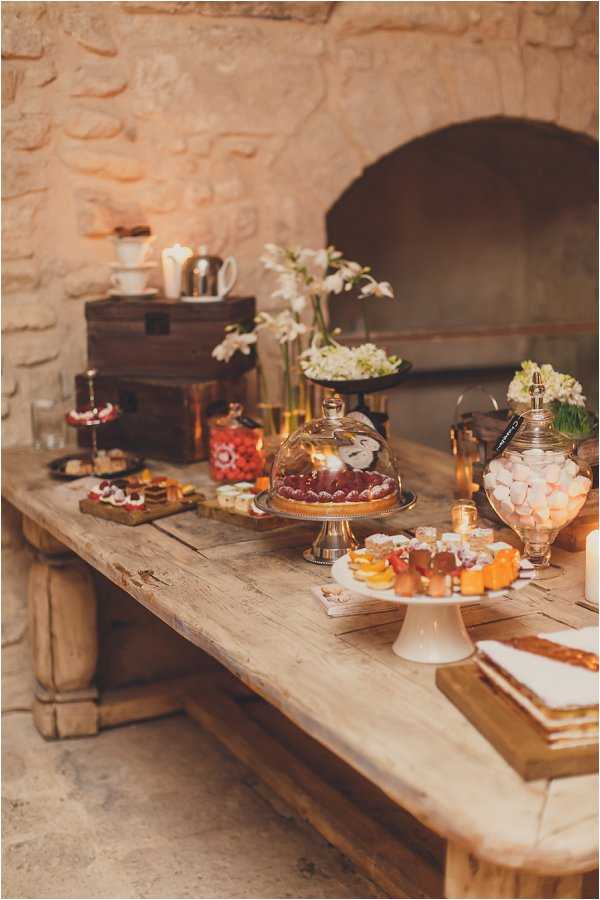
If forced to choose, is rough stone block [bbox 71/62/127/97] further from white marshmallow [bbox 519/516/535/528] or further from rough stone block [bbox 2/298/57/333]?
white marshmallow [bbox 519/516/535/528]

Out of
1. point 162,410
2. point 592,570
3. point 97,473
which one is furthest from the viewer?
point 162,410

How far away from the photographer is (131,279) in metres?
3.19

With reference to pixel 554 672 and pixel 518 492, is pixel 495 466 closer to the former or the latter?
pixel 518 492

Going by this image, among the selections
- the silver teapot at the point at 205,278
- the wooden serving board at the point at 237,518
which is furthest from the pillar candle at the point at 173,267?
the wooden serving board at the point at 237,518

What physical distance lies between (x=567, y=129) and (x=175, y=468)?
1.97 meters

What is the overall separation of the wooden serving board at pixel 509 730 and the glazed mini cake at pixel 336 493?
0.52 m

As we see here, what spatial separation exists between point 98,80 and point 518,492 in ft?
6.32

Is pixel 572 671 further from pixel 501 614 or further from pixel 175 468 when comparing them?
pixel 175 468

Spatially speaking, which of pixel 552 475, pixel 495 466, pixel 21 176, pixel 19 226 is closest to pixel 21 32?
pixel 21 176

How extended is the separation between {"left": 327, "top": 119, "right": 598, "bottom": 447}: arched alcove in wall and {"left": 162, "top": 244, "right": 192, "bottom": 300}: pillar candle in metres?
1.89

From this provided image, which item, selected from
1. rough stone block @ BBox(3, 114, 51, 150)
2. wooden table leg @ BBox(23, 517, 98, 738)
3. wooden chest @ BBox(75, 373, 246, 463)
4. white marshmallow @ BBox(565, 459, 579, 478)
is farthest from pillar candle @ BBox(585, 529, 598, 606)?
rough stone block @ BBox(3, 114, 51, 150)

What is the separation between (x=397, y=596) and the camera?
166 centimetres

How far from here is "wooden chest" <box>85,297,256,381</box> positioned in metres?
3.05

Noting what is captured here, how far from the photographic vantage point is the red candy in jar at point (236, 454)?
274 cm
